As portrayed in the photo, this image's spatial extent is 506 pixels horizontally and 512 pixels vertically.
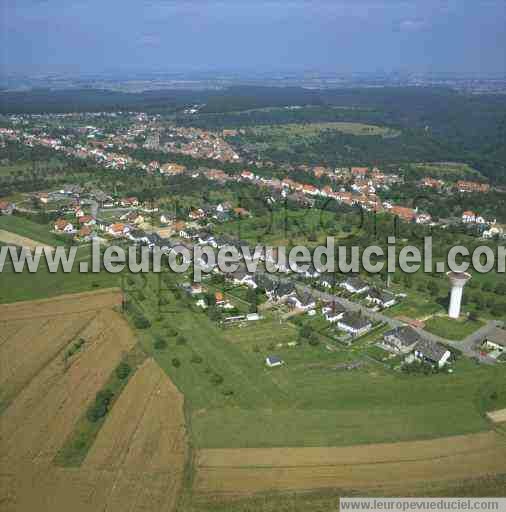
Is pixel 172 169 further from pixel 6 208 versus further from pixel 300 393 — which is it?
pixel 300 393

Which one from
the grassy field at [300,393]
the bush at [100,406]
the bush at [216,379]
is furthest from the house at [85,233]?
the bush at [216,379]

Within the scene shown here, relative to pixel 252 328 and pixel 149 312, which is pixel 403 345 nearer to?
pixel 252 328

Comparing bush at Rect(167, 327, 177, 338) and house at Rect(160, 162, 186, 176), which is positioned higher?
house at Rect(160, 162, 186, 176)

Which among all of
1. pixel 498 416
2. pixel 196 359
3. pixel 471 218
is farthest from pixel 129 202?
pixel 498 416

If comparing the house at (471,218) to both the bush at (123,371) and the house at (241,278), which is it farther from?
the bush at (123,371)

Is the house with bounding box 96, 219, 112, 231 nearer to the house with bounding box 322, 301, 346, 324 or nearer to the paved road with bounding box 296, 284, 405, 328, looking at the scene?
the paved road with bounding box 296, 284, 405, 328

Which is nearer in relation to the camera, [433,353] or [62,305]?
[433,353]

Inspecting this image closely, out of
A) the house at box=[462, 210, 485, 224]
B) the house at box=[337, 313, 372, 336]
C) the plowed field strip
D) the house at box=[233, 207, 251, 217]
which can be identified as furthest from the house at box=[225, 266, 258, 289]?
the house at box=[462, 210, 485, 224]
